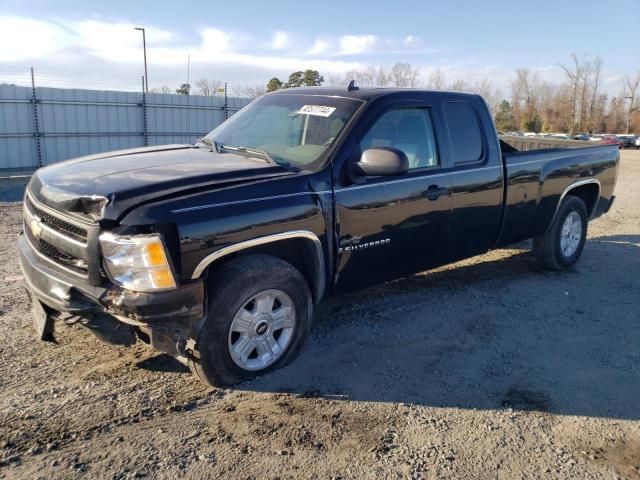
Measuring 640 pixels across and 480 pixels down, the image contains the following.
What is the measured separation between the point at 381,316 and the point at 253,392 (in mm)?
1678

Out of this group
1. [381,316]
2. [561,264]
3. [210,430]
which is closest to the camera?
[210,430]

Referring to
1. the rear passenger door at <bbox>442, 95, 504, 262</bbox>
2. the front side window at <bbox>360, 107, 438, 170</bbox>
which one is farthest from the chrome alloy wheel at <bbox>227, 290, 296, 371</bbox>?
the rear passenger door at <bbox>442, 95, 504, 262</bbox>

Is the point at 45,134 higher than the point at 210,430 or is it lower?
higher

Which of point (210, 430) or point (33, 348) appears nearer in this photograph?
point (210, 430)

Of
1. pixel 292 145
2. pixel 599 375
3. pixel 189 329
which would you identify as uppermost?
pixel 292 145

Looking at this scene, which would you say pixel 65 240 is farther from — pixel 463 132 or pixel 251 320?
pixel 463 132

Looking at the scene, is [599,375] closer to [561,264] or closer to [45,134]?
[561,264]

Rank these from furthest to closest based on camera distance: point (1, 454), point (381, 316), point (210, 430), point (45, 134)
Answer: point (45, 134) → point (381, 316) → point (210, 430) → point (1, 454)

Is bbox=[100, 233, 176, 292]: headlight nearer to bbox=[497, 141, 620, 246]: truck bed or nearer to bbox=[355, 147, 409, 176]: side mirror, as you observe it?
bbox=[355, 147, 409, 176]: side mirror

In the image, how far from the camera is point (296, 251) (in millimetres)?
3873

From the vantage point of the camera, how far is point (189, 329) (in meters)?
3.30

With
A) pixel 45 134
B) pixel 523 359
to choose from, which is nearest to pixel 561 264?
pixel 523 359

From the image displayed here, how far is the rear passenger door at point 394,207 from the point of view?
4.07 meters

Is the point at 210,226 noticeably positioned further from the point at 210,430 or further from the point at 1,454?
the point at 1,454
